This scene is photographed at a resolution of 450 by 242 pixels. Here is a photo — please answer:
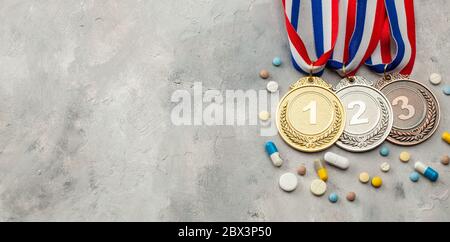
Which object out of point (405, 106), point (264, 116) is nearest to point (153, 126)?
point (264, 116)

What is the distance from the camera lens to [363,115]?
2.83 m

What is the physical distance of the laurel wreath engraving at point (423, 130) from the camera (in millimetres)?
2818

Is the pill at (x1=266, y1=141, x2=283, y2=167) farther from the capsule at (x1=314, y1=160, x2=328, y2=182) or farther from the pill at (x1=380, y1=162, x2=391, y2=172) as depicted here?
the pill at (x1=380, y1=162, x2=391, y2=172)

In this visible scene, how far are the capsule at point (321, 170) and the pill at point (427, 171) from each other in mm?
413

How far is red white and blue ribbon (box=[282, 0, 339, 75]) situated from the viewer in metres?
2.84

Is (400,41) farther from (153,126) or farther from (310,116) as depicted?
(153,126)

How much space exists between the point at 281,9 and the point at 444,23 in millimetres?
792

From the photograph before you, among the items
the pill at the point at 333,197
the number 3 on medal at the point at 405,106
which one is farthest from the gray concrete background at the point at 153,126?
the number 3 on medal at the point at 405,106

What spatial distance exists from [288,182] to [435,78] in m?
0.86

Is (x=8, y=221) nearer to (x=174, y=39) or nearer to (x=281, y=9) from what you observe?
(x=174, y=39)

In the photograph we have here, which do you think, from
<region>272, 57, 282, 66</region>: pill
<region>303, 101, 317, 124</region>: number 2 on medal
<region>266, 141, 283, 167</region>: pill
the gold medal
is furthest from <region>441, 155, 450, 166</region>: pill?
<region>272, 57, 282, 66</region>: pill

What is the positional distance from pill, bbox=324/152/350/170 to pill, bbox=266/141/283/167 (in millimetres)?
210

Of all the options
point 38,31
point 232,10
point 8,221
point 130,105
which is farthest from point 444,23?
point 8,221

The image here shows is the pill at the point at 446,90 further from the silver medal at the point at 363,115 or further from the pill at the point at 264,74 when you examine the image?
the pill at the point at 264,74
